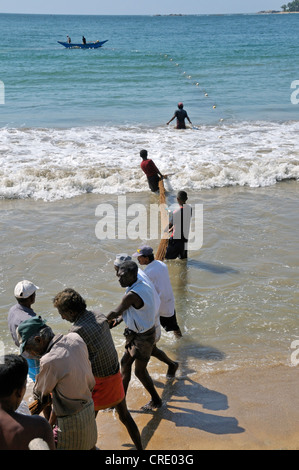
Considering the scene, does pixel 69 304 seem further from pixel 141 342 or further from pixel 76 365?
pixel 141 342

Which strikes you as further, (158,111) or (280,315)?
(158,111)

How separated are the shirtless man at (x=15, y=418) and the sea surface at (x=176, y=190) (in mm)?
2665

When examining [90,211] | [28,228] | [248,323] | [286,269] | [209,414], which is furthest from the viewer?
[90,211]

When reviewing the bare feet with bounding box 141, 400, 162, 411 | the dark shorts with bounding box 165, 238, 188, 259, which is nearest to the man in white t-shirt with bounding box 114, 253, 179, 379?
the bare feet with bounding box 141, 400, 162, 411

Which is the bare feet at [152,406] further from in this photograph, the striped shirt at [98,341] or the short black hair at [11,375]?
the short black hair at [11,375]

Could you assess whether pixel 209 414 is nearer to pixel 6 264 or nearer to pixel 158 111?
pixel 6 264

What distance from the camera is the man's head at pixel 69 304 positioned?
3.72m

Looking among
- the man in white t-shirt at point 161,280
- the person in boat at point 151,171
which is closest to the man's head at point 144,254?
the man in white t-shirt at point 161,280

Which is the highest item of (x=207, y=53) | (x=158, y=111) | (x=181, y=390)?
(x=207, y=53)

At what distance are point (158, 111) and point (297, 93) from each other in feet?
24.3

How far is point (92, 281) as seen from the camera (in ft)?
24.0

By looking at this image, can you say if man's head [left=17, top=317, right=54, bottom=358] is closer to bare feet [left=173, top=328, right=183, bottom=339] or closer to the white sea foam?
bare feet [left=173, top=328, right=183, bottom=339]

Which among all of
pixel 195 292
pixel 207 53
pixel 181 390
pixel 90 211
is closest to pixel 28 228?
pixel 90 211

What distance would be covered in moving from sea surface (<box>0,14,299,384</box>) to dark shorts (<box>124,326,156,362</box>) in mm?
891
